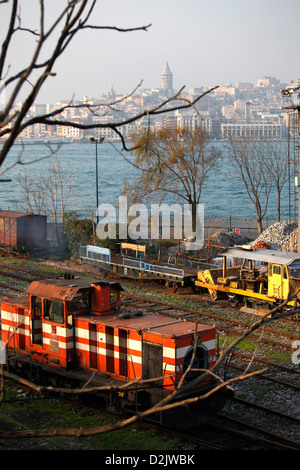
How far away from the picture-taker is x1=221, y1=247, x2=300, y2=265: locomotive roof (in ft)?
71.5

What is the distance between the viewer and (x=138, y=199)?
40812mm

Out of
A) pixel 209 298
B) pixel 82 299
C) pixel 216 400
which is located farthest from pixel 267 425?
pixel 209 298

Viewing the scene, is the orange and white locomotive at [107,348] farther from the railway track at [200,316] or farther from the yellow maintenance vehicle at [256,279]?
the yellow maintenance vehicle at [256,279]

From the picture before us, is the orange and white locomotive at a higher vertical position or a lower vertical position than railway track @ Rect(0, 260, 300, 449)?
higher

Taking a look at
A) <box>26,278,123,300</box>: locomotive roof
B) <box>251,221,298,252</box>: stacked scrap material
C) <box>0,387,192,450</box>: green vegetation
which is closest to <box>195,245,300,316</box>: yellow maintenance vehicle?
<box>26,278,123,300</box>: locomotive roof

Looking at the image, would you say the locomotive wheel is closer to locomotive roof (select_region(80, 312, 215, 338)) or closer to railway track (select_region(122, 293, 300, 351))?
railway track (select_region(122, 293, 300, 351))

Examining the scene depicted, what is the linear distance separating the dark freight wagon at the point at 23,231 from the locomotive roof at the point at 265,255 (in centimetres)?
1884

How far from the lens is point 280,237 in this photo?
3778 centimetres

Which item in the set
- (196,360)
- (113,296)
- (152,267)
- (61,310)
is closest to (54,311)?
(61,310)

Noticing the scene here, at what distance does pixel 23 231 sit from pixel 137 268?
1355cm

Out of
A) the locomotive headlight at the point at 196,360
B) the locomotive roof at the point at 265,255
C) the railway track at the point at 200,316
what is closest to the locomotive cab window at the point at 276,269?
the locomotive roof at the point at 265,255

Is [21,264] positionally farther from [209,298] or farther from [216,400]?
[216,400]

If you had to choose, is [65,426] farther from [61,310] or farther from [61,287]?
[61,287]
